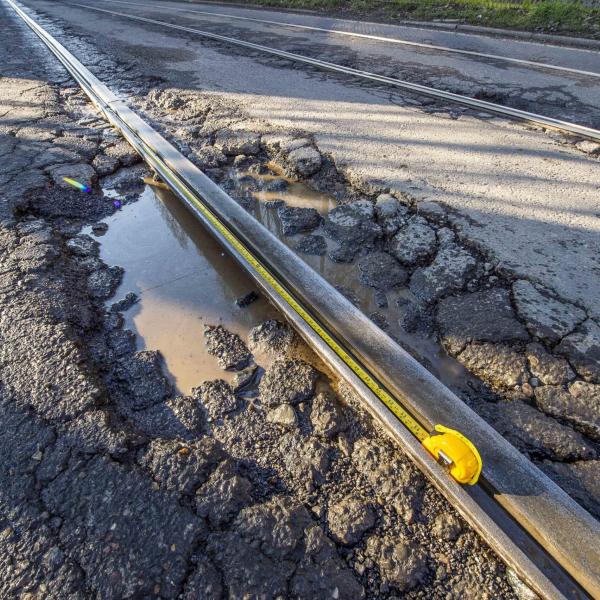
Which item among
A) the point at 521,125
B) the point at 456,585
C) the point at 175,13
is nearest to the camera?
the point at 456,585

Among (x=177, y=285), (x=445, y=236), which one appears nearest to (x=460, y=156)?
(x=445, y=236)

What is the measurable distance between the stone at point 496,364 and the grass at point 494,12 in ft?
26.1

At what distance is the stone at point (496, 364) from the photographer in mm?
1879

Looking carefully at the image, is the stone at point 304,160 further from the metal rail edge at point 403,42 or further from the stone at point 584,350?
the metal rail edge at point 403,42

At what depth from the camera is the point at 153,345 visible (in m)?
2.15

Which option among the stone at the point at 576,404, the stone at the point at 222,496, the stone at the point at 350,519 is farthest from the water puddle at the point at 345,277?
the stone at the point at 222,496

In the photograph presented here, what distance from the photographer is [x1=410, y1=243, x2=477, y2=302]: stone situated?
233cm

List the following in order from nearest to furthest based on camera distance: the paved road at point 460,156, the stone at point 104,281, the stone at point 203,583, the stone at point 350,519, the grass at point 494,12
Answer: the stone at point 203,583 → the stone at point 350,519 → the stone at point 104,281 → the paved road at point 460,156 → the grass at point 494,12

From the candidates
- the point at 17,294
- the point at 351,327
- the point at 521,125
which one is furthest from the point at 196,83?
the point at 351,327

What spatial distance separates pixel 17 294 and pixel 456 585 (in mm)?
2441

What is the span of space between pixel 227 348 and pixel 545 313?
165cm

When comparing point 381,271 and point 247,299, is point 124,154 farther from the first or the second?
point 381,271

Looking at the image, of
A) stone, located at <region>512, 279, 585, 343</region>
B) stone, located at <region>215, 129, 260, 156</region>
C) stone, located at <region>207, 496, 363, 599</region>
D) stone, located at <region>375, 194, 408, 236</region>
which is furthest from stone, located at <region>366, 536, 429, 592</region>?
stone, located at <region>215, 129, 260, 156</region>

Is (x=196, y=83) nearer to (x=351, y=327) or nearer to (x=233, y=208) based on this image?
(x=233, y=208)
